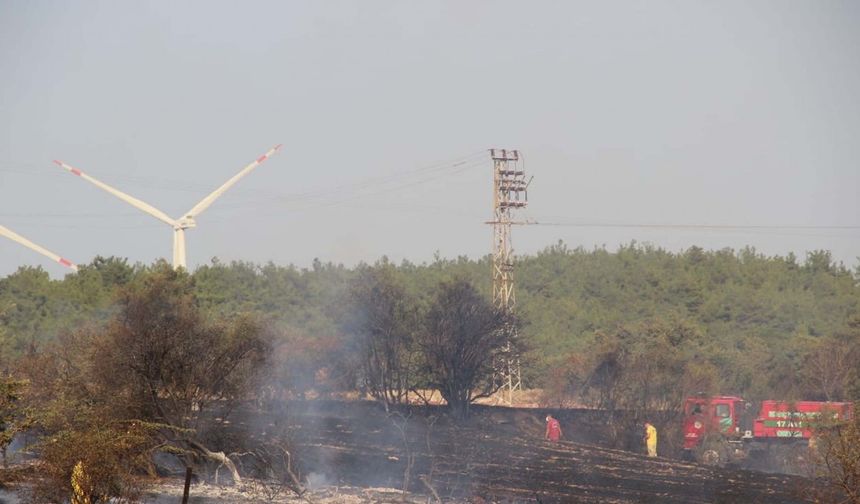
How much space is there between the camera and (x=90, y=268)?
12350 cm

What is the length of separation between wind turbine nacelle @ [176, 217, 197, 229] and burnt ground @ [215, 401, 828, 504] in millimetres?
37006

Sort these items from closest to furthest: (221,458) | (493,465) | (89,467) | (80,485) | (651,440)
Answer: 1. (80,485)
2. (89,467)
3. (221,458)
4. (493,465)
5. (651,440)

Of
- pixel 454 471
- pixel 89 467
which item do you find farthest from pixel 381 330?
pixel 89 467

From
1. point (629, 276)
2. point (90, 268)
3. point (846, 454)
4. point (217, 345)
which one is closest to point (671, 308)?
point (629, 276)

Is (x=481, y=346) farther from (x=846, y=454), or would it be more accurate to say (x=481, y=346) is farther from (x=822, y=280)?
(x=822, y=280)

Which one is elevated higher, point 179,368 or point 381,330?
point 381,330

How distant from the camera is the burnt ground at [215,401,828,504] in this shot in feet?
165

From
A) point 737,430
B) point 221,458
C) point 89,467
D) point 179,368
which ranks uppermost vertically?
point 179,368

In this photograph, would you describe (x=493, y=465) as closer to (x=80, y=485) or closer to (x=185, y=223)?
(x=80, y=485)

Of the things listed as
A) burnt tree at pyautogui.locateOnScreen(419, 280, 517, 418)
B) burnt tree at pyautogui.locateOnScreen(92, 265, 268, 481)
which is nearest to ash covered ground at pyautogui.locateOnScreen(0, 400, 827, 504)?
burnt tree at pyautogui.locateOnScreen(92, 265, 268, 481)

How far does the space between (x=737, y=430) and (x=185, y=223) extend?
61758mm

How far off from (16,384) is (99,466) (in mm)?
3204

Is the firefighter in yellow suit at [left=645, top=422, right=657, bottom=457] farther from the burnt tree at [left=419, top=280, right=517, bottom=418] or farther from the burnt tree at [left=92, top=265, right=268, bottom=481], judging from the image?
the burnt tree at [left=92, top=265, right=268, bottom=481]

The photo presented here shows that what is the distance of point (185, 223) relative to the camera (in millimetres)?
111500
